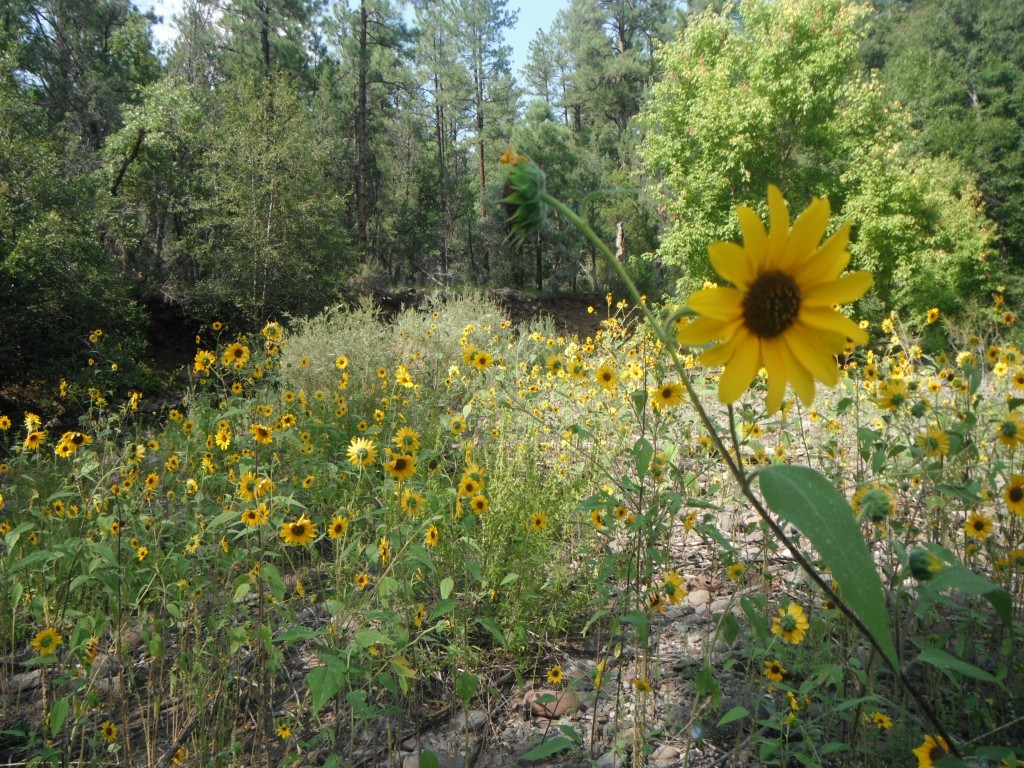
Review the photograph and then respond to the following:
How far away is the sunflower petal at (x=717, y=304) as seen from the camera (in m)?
0.50

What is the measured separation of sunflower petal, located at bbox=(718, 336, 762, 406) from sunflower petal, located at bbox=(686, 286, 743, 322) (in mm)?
28

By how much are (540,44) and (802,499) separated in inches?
1072

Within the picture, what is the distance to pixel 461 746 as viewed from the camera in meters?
1.56

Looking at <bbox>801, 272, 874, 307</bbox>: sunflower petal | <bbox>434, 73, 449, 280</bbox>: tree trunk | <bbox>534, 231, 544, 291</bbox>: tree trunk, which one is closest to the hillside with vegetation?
<bbox>801, 272, 874, 307</bbox>: sunflower petal

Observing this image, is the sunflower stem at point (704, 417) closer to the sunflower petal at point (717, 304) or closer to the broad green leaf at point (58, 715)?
the sunflower petal at point (717, 304)

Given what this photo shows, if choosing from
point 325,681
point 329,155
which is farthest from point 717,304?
point 329,155

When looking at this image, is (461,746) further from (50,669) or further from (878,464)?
(878,464)

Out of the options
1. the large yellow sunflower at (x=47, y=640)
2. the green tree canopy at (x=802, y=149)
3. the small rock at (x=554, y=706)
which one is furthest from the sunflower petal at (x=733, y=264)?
the green tree canopy at (x=802, y=149)

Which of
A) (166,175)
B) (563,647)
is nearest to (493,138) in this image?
(166,175)

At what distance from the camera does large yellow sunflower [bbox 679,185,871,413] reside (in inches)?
20.2

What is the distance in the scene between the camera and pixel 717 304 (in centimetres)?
51

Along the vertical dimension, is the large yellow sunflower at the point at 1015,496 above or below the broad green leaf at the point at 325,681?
above

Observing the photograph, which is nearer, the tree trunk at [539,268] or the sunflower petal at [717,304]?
the sunflower petal at [717,304]

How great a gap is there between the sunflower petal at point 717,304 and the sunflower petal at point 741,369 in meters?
0.03
